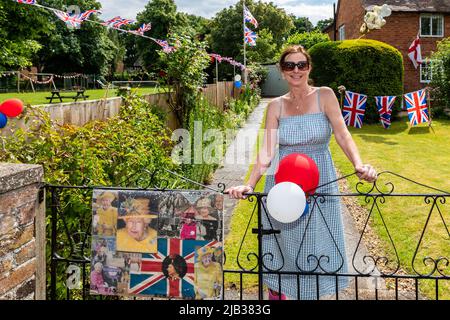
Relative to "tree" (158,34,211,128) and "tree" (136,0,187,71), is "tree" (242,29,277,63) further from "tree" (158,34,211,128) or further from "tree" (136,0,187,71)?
"tree" (158,34,211,128)

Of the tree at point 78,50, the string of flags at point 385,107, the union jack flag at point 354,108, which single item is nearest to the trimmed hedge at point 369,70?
the string of flags at point 385,107

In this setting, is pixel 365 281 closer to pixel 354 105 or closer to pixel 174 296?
pixel 174 296

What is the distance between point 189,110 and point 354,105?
25.5ft

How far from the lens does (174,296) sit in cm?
254

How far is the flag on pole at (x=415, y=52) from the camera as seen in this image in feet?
71.7

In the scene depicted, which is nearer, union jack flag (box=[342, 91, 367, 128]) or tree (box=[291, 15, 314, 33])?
union jack flag (box=[342, 91, 367, 128])

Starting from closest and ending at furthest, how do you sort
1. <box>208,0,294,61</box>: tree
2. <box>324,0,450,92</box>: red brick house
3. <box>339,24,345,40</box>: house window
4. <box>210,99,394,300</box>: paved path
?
<box>210,99,394,300</box>: paved path
<box>324,0,450,92</box>: red brick house
<box>339,24,345,40</box>: house window
<box>208,0,294,61</box>: tree

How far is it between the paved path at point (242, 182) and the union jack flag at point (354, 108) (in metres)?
3.04

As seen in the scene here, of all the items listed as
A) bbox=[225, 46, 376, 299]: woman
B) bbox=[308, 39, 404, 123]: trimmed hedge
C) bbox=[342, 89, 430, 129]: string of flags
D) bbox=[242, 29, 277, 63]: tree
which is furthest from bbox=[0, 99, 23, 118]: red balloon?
bbox=[242, 29, 277, 63]: tree

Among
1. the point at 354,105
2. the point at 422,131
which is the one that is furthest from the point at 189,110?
the point at 422,131

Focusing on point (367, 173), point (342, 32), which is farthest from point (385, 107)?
point (342, 32)

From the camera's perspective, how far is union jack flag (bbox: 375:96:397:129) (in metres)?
14.7

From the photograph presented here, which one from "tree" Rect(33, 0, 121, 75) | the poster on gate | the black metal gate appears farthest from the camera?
"tree" Rect(33, 0, 121, 75)
